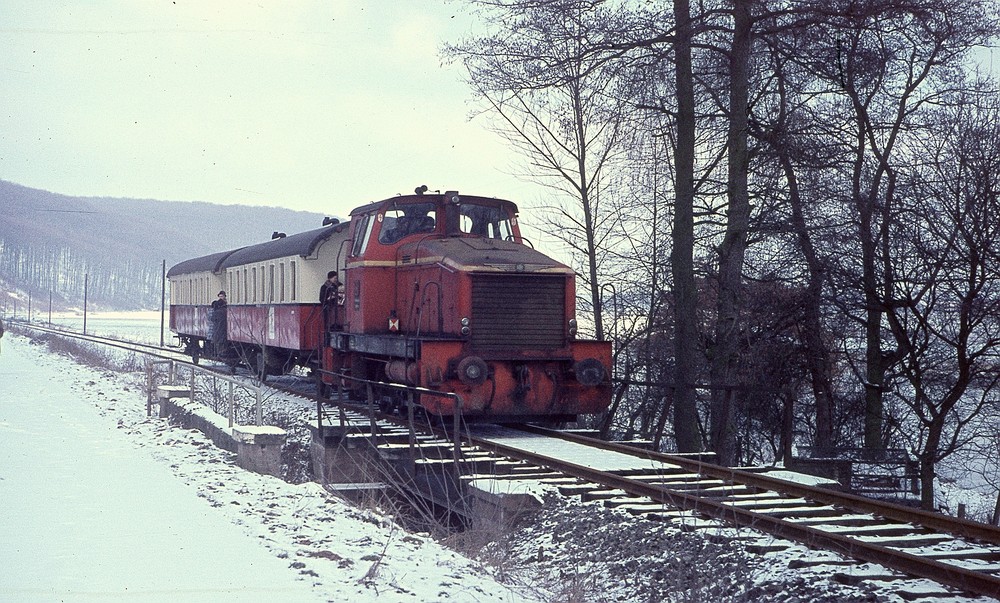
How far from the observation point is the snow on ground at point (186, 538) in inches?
231

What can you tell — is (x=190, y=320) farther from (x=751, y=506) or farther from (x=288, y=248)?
(x=751, y=506)

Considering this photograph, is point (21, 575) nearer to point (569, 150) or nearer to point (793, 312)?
point (793, 312)

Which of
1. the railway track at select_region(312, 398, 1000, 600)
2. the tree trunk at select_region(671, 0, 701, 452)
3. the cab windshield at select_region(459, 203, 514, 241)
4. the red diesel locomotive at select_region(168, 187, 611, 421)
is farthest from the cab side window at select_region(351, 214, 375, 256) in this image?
the tree trunk at select_region(671, 0, 701, 452)

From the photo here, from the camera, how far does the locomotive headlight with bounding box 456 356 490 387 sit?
39.2 ft

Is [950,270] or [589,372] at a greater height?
[950,270]

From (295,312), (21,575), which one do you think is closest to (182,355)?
(295,312)

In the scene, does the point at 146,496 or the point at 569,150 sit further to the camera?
the point at 569,150

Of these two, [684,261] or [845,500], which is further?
[684,261]

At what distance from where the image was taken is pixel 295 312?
65.0ft

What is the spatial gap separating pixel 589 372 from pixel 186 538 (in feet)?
20.9

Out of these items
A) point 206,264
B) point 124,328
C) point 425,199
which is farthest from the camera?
point 124,328

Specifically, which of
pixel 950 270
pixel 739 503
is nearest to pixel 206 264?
pixel 950 270

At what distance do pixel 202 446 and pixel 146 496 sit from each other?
14.6 ft

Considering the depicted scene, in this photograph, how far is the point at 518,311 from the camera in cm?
1271
